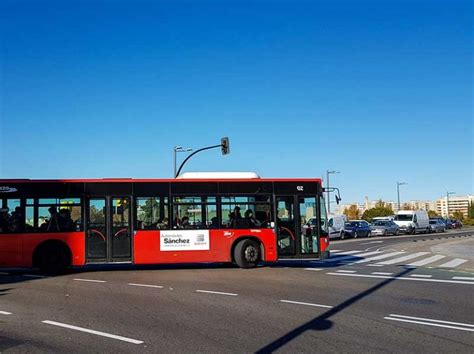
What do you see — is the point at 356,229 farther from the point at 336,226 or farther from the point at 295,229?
the point at 295,229

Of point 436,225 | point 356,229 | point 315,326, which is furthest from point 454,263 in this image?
point 436,225

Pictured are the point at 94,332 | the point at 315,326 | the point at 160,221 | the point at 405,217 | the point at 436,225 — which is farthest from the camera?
the point at 436,225

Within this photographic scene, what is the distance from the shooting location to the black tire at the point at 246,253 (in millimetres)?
17219

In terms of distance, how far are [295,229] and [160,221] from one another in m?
4.51

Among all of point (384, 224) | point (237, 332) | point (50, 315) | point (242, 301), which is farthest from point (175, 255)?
point (384, 224)

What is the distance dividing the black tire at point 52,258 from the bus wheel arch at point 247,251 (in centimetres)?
534

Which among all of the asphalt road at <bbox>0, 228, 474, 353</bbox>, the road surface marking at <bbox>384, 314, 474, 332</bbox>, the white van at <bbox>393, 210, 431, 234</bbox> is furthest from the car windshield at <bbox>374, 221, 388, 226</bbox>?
the road surface marking at <bbox>384, 314, 474, 332</bbox>

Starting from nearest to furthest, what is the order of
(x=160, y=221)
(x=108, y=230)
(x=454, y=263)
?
(x=108, y=230), (x=160, y=221), (x=454, y=263)

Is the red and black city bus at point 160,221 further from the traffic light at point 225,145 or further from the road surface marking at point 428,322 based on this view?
the traffic light at point 225,145

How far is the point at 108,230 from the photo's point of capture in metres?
16.6

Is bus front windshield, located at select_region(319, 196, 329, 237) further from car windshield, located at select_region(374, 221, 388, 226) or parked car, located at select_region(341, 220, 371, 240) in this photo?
car windshield, located at select_region(374, 221, 388, 226)

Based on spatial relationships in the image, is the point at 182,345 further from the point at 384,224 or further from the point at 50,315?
the point at 384,224

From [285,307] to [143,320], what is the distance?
278 cm

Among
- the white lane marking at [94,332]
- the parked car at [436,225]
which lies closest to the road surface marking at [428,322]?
the white lane marking at [94,332]
